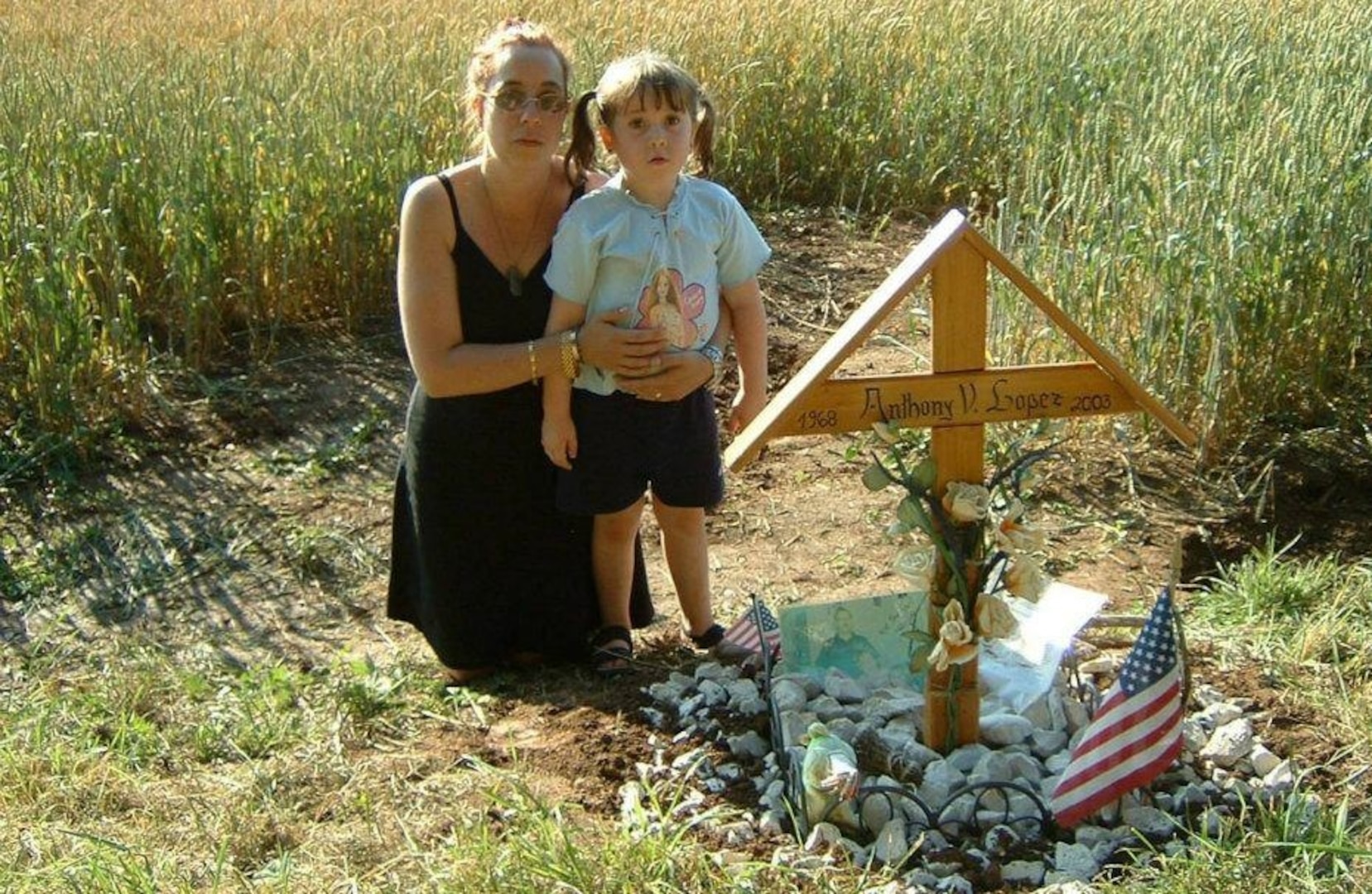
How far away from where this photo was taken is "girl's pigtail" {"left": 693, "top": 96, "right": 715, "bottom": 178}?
3342mm

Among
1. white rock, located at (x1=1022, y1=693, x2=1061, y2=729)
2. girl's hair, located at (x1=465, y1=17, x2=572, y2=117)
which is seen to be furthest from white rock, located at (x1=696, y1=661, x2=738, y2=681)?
girl's hair, located at (x1=465, y1=17, x2=572, y2=117)

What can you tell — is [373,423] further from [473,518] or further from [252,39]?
[252,39]

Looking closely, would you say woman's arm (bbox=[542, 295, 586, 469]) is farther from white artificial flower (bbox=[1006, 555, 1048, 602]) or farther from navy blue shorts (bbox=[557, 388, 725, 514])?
white artificial flower (bbox=[1006, 555, 1048, 602])

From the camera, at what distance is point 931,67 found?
26.5 ft

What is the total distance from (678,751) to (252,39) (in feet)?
18.8

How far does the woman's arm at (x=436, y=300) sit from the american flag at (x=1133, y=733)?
1.32 m

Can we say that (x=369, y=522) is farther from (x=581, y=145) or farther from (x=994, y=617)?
(x=994, y=617)

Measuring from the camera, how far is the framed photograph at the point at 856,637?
3334 mm

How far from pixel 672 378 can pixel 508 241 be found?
491mm

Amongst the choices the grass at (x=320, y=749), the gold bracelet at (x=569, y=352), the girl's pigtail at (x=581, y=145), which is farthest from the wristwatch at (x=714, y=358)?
the grass at (x=320, y=749)

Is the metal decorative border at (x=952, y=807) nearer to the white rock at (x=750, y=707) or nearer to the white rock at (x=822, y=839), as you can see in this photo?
the white rock at (x=822, y=839)

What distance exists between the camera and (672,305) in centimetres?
332

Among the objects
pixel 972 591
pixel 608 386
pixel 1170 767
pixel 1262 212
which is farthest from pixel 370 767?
pixel 1262 212

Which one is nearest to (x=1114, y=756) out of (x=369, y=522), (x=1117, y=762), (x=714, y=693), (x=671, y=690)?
(x=1117, y=762)
